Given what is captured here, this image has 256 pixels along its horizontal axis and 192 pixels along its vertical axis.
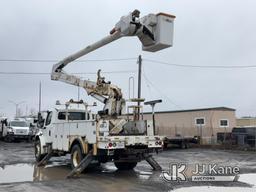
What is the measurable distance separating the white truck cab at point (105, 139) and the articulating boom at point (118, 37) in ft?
3.03

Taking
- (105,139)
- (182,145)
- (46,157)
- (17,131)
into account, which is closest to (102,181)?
(105,139)

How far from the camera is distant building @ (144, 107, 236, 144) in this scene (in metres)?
37.1

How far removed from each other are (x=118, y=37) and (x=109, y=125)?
10.7 feet

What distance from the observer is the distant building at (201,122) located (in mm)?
37062

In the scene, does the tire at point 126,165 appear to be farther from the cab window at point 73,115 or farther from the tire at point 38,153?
the tire at point 38,153

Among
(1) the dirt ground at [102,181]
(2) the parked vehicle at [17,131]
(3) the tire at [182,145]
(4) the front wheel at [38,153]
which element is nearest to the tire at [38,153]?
(4) the front wheel at [38,153]

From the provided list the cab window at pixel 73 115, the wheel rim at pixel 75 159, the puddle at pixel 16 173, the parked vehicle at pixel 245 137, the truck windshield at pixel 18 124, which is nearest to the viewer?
the puddle at pixel 16 173

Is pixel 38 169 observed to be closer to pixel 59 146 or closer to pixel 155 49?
pixel 59 146

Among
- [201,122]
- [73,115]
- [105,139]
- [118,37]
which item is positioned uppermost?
[118,37]

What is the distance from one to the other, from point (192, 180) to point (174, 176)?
1046mm

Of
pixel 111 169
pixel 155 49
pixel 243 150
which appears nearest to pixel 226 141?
pixel 243 150

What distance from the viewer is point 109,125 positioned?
48.0 feet

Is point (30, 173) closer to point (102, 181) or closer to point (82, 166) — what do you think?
point (82, 166)

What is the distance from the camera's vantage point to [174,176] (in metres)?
13.9
